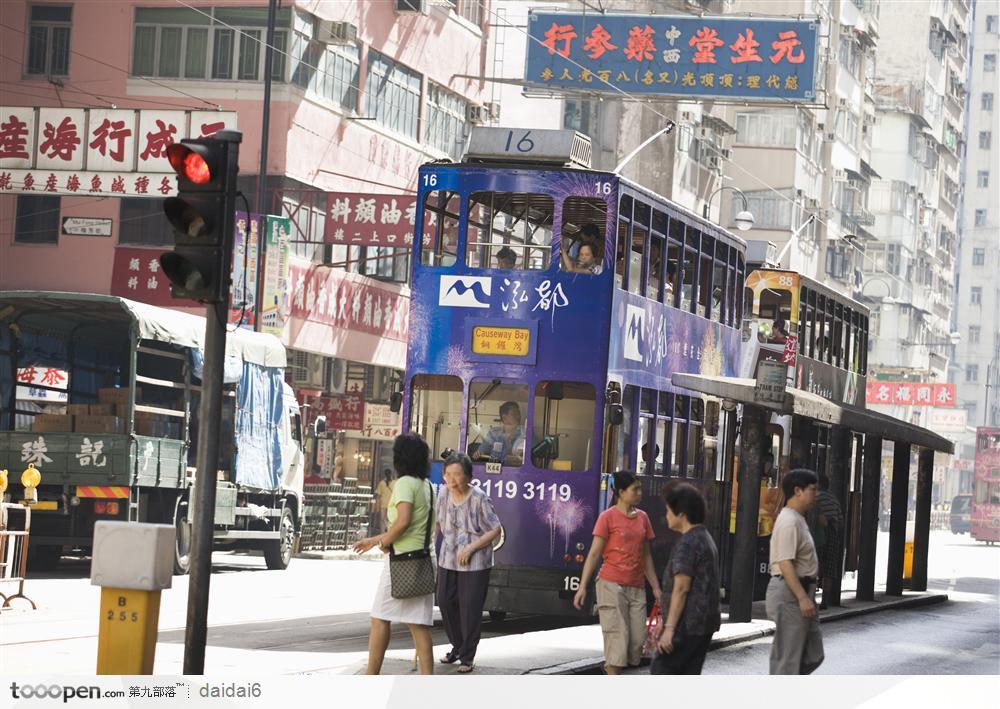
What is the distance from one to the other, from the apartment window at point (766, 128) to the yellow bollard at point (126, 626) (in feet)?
170

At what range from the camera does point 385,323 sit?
38.5m

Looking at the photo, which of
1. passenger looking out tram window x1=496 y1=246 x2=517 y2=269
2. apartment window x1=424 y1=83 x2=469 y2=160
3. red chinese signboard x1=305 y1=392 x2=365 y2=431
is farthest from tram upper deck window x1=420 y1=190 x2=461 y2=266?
apartment window x1=424 y1=83 x2=469 y2=160

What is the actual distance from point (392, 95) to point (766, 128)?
81.9ft

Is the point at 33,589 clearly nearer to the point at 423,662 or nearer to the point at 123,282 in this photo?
the point at 423,662

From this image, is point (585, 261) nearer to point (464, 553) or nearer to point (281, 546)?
point (464, 553)

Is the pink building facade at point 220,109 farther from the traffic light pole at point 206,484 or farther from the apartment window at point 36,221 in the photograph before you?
the traffic light pole at point 206,484

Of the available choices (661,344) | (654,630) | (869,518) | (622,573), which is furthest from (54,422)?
(654,630)

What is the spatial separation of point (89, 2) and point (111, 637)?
84.3ft

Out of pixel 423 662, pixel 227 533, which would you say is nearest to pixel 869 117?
pixel 227 533

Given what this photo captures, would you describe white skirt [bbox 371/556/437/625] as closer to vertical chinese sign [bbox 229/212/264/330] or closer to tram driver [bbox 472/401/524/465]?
tram driver [bbox 472/401/524/465]

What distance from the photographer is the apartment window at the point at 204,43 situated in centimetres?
3412

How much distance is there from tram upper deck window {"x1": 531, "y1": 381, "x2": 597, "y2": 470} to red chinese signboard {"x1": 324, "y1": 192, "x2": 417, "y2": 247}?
1536 cm

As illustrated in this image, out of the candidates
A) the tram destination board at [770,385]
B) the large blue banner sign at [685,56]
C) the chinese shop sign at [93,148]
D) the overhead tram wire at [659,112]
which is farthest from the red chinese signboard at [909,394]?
the tram destination board at [770,385]

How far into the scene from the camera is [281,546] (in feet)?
89.7
